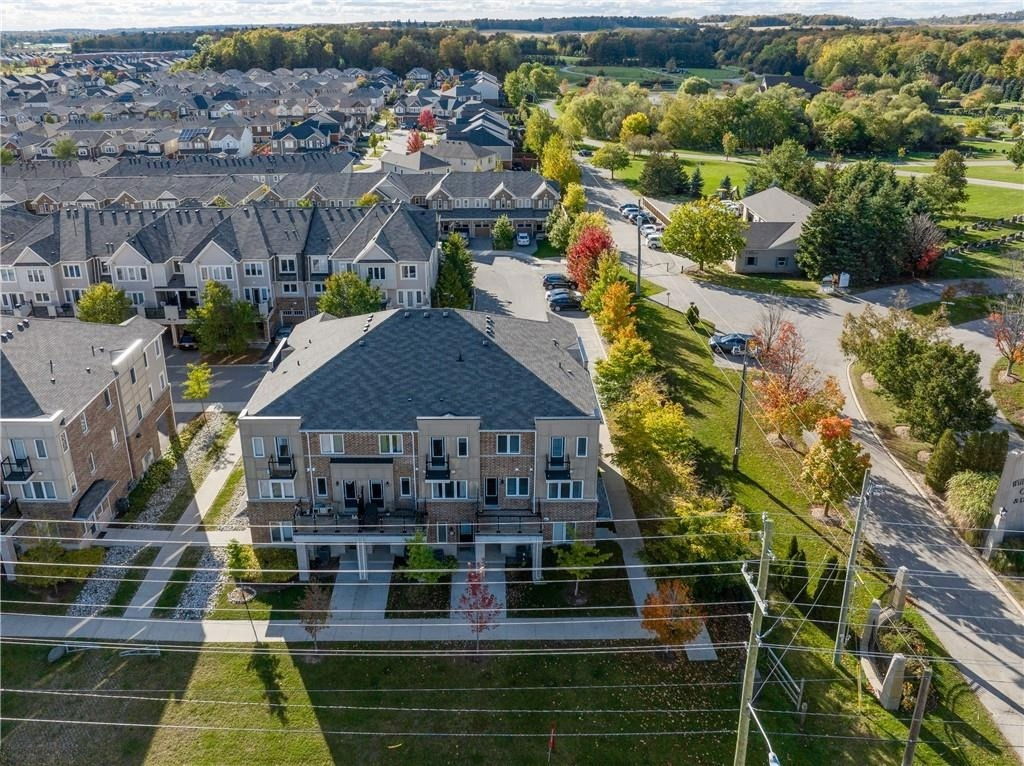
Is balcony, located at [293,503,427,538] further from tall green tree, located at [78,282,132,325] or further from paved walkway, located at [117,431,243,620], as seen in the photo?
tall green tree, located at [78,282,132,325]

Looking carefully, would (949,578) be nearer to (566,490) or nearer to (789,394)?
(789,394)

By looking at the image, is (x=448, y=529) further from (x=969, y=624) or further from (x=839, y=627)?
(x=969, y=624)

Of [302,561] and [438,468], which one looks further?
[302,561]

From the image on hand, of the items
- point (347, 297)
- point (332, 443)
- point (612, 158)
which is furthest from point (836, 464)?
point (612, 158)

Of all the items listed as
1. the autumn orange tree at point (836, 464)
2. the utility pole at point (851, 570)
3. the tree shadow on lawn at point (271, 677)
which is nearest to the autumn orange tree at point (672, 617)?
the utility pole at point (851, 570)

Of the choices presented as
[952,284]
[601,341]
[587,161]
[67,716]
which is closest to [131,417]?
[67,716]
